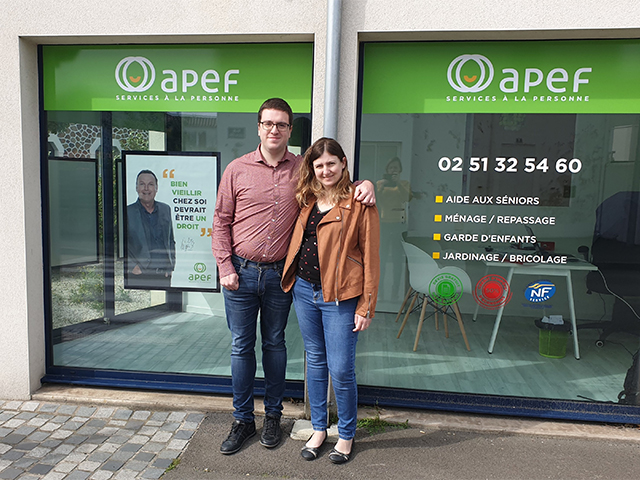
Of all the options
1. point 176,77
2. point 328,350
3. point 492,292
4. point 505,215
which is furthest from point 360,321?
point 176,77

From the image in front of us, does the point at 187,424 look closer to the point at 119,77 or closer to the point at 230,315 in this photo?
the point at 230,315

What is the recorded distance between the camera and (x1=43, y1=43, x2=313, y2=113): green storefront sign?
3.66 metres

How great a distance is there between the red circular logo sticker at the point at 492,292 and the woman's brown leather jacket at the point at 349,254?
128 cm

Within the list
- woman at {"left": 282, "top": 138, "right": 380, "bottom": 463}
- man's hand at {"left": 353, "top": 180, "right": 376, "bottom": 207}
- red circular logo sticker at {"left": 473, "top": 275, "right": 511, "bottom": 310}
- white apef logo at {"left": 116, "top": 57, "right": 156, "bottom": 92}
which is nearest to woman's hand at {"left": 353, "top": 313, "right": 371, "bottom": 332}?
woman at {"left": 282, "top": 138, "right": 380, "bottom": 463}

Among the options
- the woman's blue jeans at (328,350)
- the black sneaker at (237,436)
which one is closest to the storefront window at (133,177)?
the black sneaker at (237,436)

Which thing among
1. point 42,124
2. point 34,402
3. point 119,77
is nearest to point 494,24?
point 119,77

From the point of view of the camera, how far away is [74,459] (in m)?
3.06

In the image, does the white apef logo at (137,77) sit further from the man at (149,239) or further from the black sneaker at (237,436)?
the black sneaker at (237,436)

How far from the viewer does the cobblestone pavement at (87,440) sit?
2951 millimetres

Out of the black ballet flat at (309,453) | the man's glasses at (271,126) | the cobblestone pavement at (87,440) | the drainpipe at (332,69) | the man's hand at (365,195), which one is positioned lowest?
the cobblestone pavement at (87,440)

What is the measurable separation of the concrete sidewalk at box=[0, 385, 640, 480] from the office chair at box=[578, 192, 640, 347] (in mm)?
852

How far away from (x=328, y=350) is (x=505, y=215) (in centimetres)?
169

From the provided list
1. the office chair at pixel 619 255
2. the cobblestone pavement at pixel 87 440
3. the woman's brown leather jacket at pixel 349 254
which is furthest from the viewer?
the office chair at pixel 619 255

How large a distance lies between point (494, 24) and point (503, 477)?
9.47 ft
